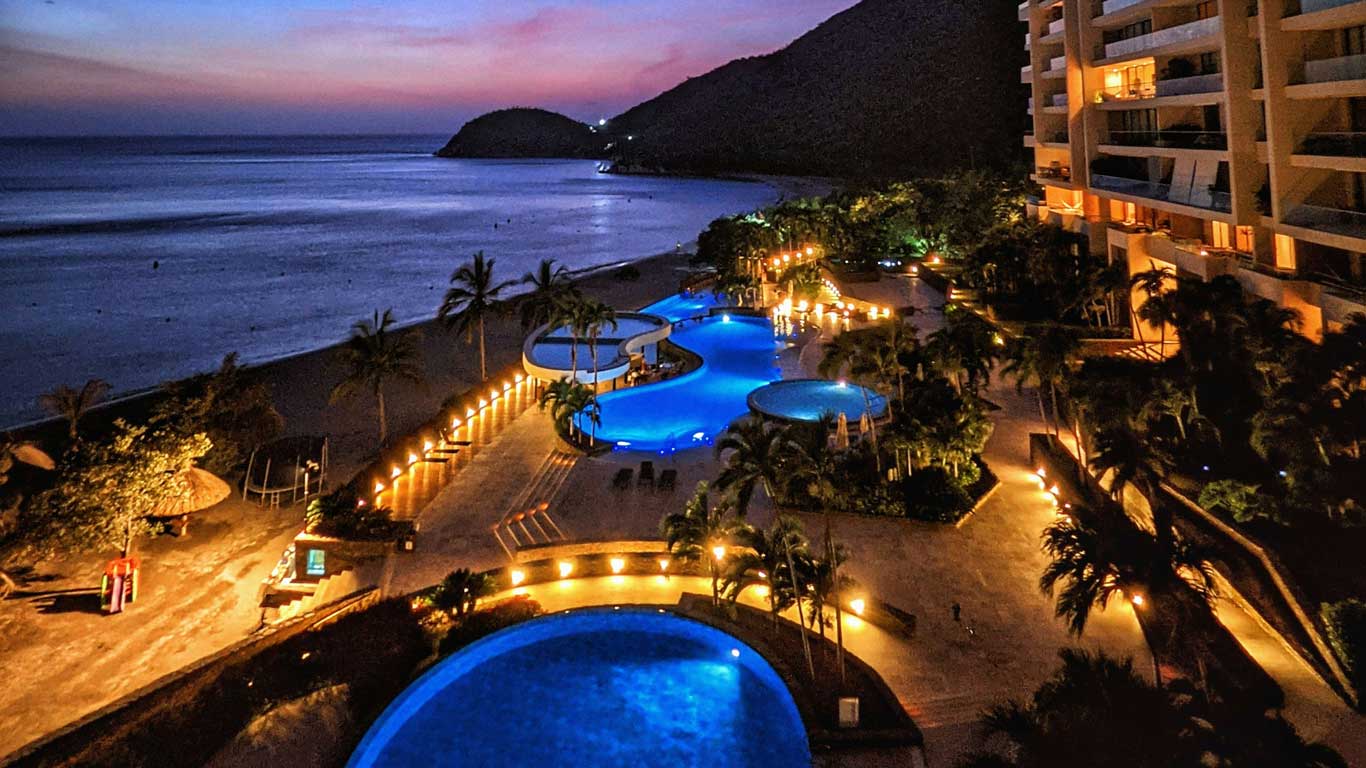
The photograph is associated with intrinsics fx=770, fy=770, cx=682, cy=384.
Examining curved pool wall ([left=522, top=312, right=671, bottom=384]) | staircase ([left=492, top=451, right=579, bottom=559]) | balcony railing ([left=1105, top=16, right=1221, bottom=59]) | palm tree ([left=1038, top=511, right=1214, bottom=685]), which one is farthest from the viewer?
curved pool wall ([left=522, top=312, right=671, bottom=384])

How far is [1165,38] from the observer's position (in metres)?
27.7

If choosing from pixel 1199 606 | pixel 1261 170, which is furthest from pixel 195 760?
pixel 1261 170

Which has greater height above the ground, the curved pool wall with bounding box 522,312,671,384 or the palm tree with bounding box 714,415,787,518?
the curved pool wall with bounding box 522,312,671,384

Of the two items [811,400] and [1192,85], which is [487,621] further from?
[1192,85]

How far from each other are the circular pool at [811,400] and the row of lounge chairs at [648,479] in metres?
6.04

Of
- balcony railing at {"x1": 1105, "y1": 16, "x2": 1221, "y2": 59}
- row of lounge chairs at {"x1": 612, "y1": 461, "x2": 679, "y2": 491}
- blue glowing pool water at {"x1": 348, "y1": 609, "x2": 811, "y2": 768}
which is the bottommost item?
blue glowing pool water at {"x1": 348, "y1": 609, "x2": 811, "y2": 768}

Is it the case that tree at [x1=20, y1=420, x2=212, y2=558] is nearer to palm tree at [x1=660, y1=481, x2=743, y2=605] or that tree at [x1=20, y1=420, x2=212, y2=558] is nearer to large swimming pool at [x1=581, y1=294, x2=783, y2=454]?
large swimming pool at [x1=581, y1=294, x2=783, y2=454]

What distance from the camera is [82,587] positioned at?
18.6m

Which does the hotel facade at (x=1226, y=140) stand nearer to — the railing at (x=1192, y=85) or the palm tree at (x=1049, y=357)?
the railing at (x=1192, y=85)

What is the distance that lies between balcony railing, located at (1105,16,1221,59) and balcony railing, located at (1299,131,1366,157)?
219 inches

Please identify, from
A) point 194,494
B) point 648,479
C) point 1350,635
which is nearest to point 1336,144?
point 1350,635

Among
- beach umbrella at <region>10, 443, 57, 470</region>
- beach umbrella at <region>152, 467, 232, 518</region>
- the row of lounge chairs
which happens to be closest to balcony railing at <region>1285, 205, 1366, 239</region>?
the row of lounge chairs

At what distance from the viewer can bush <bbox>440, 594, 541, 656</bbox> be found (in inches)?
597

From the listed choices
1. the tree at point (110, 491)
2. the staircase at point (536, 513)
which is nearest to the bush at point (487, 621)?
the staircase at point (536, 513)
